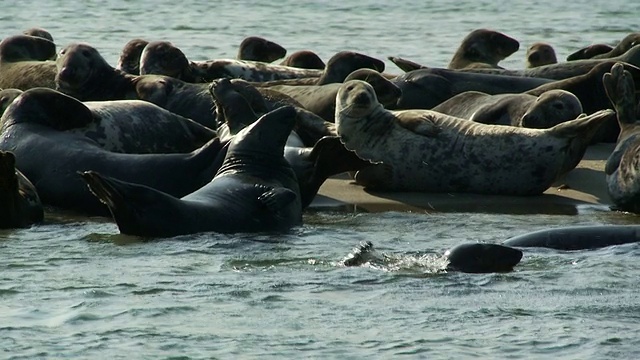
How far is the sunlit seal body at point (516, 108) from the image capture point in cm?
1126

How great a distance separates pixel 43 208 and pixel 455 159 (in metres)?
2.96

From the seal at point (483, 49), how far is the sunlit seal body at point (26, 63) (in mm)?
4336

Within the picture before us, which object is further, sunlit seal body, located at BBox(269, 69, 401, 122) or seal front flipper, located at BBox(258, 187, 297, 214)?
sunlit seal body, located at BBox(269, 69, 401, 122)

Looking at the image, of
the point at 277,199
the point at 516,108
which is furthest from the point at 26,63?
the point at 277,199

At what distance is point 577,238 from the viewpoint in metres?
7.90

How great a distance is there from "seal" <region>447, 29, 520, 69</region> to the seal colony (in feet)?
6.33

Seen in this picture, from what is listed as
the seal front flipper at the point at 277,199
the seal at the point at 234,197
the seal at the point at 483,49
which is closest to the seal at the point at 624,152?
the seal at the point at 234,197

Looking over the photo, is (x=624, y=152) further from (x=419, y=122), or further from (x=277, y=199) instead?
(x=277, y=199)

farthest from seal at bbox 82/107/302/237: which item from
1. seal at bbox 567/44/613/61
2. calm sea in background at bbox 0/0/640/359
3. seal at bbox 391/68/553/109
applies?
seal at bbox 567/44/613/61

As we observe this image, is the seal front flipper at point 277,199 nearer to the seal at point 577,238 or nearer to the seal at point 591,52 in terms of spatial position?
the seal at point 577,238

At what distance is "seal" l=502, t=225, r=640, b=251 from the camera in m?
7.88

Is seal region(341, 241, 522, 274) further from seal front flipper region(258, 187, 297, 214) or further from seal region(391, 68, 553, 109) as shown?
seal region(391, 68, 553, 109)

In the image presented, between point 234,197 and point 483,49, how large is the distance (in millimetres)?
8147

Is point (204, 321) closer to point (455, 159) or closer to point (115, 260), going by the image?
point (115, 260)
